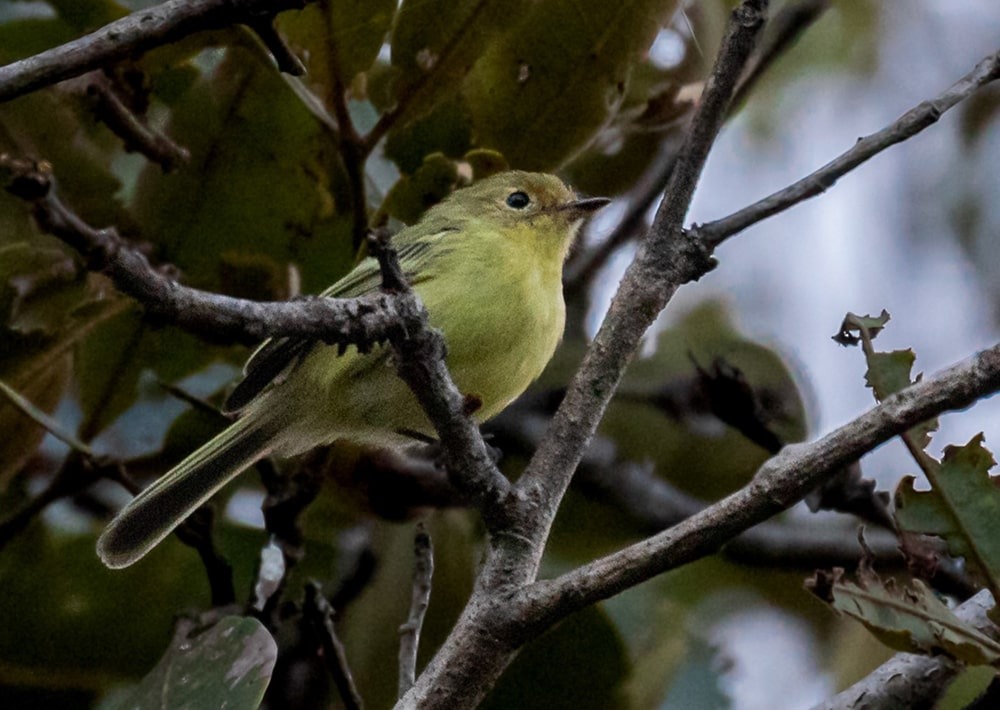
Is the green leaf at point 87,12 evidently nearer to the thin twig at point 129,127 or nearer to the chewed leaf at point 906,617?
the thin twig at point 129,127

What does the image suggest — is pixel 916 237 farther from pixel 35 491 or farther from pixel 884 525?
pixel 35 491

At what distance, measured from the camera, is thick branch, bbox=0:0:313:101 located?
1711 mm

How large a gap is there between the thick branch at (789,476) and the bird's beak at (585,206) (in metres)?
1.74

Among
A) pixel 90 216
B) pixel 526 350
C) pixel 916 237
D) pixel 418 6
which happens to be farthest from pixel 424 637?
pixel 916 237

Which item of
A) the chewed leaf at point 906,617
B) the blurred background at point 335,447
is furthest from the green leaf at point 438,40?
the chewed leaf at point 906,617

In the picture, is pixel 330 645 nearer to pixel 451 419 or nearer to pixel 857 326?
pixel 451 419

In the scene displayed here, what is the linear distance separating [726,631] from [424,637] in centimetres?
102

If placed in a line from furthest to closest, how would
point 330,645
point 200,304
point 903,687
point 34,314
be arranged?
1. point 34,314
2. point 330,645
3. point 903,687
4. point 200,304

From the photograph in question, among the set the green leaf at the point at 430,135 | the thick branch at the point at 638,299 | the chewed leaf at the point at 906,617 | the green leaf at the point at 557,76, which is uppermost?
the green leaf at the point at 430,135

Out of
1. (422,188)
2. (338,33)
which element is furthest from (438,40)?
(422,188)

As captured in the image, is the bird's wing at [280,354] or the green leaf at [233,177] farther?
the green leaf at [233,177]

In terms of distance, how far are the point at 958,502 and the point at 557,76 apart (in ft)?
4.77

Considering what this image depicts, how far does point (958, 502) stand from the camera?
184 cm

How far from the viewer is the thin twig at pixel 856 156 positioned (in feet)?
6.98
